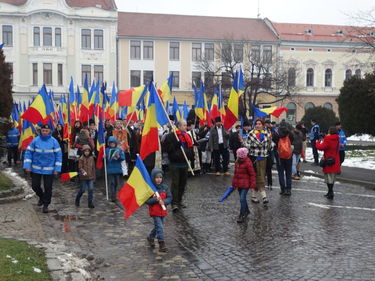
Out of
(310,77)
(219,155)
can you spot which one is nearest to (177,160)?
(219,155)

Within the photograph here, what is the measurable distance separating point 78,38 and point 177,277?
163 feet

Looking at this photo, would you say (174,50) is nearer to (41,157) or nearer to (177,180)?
(177,180)

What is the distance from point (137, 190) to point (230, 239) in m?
1.68

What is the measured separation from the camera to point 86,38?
174 ft

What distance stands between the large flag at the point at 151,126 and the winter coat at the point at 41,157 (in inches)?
75.5

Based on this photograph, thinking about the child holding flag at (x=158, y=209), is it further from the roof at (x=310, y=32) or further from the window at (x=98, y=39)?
the roof at (x=310, y=32)

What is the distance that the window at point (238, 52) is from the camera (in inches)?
1810

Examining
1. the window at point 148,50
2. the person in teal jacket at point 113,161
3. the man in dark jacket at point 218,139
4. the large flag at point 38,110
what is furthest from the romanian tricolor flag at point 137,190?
the window at point 148,50

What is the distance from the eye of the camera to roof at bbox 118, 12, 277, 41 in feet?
183

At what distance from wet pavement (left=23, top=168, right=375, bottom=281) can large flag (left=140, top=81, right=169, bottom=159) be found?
1.33 m

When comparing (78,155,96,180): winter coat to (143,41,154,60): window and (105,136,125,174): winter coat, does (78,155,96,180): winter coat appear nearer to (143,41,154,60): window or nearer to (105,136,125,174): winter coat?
(105,136,125,174): winter coat

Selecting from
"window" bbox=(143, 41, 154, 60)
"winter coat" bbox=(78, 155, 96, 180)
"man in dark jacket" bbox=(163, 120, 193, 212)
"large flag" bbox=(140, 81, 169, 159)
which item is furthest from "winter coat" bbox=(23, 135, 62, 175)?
"window" bbox=(143, 41, 154, 60)

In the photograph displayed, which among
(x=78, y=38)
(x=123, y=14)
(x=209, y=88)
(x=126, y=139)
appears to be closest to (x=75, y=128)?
(x=126, y=139)

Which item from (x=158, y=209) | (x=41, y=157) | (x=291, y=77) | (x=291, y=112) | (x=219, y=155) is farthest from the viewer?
(x=291, y=112)
